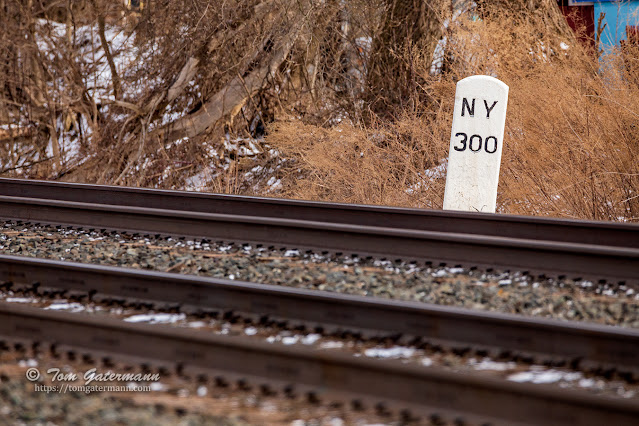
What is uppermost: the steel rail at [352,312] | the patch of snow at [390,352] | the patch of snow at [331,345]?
the steel rail at [352,312]

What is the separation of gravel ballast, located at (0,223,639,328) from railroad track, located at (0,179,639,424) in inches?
7.7

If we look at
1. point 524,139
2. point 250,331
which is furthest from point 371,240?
point 524,139

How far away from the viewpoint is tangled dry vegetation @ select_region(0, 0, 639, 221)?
9.40 metres

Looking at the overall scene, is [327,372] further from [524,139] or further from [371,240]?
[524,139]

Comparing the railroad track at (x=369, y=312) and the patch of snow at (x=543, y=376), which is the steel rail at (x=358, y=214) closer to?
the railroad track at (x=369, y=312)

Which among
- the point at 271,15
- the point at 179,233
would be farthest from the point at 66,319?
the point at 271,15

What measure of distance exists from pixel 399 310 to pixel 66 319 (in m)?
1.75

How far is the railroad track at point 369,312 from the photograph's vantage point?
2867mm

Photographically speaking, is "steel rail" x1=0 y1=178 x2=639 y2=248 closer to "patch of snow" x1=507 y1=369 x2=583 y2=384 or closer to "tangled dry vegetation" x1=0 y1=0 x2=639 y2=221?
"tangled dry vegetation" x1=0 y1=0 x2=639 y2=221

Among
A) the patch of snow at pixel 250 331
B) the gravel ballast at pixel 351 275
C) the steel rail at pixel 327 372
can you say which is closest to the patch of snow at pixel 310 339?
the patch of snow at pixel 250 331

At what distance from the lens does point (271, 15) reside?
43.8ft

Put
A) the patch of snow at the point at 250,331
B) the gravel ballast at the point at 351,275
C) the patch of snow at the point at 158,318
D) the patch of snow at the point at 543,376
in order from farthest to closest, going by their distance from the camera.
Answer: the gravel ballast at the point at 351,275
the patch of snow at the point at 158,318
the patch of snow at the point at 250,331
the patch of snow at the point at 543,376

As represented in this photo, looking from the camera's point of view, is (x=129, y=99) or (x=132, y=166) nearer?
(x=132, y=166)

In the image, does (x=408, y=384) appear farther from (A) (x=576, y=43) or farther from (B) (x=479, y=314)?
(A) (x=576, y=43)
